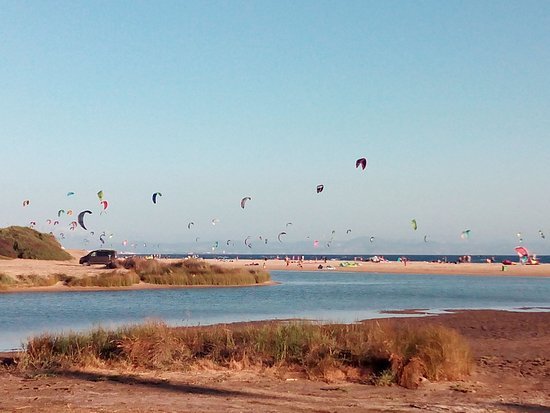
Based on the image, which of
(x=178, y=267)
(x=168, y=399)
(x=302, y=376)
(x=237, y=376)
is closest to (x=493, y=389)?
(x=302, y=376)

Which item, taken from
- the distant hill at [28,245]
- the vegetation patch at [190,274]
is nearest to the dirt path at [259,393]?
the vegetation patch at [190,274]

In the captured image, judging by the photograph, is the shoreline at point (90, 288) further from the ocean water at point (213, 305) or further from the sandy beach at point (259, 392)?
the sandy beach at point (259, 392)

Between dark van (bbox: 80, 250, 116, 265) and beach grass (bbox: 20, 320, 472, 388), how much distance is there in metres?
59.7

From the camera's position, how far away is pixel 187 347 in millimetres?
17641

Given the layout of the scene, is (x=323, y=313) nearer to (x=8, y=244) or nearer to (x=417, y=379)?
(x=417, y=379)

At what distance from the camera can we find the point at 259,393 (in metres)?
14.2

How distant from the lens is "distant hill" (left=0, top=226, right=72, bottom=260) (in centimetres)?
8375

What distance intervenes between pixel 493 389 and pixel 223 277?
1839 inches

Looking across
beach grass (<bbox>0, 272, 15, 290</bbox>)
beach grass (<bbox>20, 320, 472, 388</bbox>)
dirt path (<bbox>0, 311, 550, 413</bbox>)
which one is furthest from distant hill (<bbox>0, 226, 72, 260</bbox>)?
dirt path (<bbox>0, 311, 550, 413</bbox>)

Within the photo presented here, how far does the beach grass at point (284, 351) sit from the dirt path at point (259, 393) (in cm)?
44

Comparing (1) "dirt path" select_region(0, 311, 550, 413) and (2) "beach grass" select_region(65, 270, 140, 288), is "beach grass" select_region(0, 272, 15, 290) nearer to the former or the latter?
(2) "beach grass" select_region(65, 270, 140, 288)

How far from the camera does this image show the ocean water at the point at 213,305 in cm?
2997

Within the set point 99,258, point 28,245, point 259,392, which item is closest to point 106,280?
point 99,258

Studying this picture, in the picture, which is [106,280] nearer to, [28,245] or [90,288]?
[90,288]
